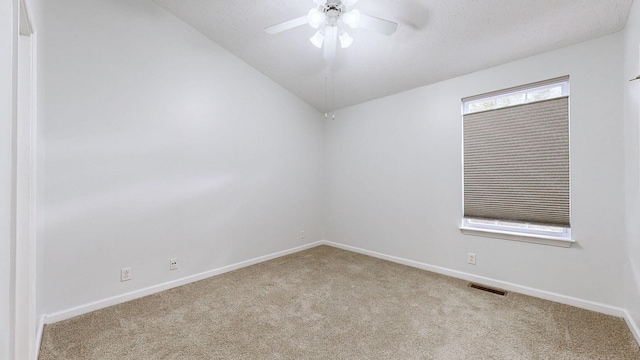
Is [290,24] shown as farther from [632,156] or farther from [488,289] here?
[488,289]

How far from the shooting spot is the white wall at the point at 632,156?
1.87 meters

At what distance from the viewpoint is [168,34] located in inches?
111

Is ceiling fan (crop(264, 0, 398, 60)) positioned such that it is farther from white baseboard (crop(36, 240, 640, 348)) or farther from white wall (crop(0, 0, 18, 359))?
white baseboard (crop(36, 240, 640, 348))

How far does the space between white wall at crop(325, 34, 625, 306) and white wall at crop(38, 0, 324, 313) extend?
126 centimetres

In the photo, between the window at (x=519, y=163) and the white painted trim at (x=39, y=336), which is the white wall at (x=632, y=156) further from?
the white painted trim at (x=39, y=336)

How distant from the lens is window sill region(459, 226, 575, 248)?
2.43 meters

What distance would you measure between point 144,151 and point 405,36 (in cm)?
277

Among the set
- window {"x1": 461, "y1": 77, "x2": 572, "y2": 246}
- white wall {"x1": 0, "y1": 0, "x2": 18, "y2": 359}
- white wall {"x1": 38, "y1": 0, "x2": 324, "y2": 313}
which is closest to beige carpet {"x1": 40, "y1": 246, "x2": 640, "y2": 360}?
white wall {"x1": 38, "y1": 0, "x2": 324, "y2": 313}

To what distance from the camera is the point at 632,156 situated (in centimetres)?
199

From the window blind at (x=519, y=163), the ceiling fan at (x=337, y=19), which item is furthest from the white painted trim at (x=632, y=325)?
the ceiling fan at (x=337, y=19)

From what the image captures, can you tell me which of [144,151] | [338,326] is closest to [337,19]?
[144,151]

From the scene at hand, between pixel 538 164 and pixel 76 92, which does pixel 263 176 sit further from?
pixel 538 164

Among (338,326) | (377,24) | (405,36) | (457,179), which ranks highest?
(405,36)

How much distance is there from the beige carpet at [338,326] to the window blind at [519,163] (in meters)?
0.83
